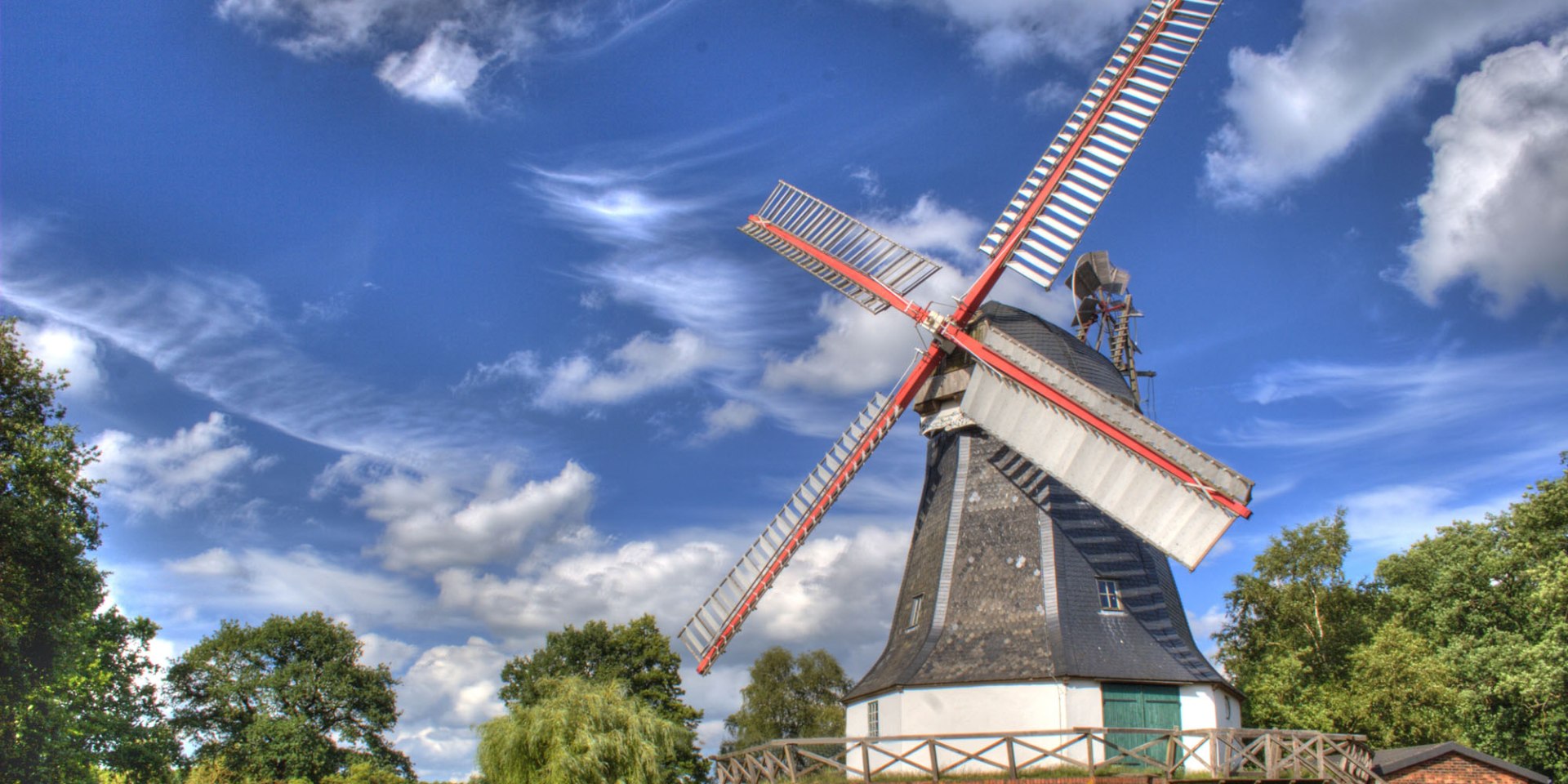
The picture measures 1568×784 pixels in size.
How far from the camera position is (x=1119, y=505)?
56.9 feet

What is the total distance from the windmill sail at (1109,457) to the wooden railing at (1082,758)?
10.0 feet

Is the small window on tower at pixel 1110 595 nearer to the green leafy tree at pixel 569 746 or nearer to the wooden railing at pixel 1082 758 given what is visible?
the wooden railing at pixel 1082 758

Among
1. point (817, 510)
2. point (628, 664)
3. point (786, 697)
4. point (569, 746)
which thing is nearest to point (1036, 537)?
point (817, 510)

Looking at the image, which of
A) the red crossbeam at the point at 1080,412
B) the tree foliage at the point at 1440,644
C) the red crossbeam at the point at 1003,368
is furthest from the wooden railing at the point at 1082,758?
the tree foliage at the point at 1440,644

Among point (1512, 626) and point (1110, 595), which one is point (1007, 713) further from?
point (1512, 626)

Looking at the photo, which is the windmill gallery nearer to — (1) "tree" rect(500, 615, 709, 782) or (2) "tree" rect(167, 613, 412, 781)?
(1) "tree" rect(500, 615, 709, 782)

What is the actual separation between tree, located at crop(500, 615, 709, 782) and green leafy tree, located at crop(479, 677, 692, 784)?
15018 millimetres

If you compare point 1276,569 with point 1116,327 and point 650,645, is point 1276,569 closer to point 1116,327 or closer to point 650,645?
point 1116,327

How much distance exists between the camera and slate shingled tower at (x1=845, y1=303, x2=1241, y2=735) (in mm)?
17500

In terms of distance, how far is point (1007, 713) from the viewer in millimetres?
17438

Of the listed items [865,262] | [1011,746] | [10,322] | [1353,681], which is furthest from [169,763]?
[1353,681]

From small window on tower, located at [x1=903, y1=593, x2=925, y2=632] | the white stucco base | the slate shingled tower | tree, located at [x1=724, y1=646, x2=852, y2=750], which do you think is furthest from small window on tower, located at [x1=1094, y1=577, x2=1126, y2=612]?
tree, located at [x1=724, y1=646, x2=852, y2=750]

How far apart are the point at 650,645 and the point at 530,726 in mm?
16783

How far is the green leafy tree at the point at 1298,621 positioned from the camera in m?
28.0
